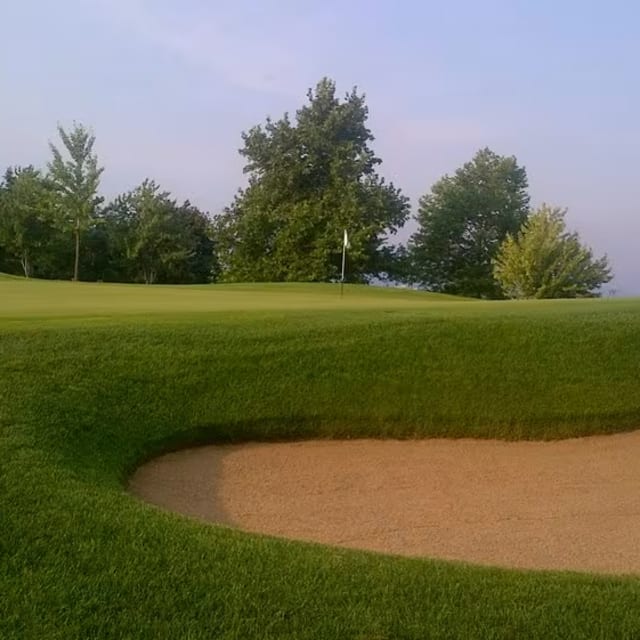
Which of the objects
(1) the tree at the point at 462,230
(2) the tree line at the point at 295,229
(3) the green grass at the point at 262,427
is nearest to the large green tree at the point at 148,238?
(2) the tree line at the point at 295,229

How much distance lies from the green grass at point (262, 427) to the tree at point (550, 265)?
1391 inches

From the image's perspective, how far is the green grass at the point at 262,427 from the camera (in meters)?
3.57

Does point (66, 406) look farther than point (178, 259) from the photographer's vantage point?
No

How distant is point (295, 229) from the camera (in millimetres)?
43844

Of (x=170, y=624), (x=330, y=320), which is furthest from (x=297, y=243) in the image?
(x=170, y=624)

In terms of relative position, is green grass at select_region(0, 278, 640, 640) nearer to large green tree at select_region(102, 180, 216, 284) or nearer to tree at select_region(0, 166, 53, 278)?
tree at select_region(0, 166, 53, 278)

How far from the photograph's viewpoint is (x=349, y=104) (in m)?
45.7

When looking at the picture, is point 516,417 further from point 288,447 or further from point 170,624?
point 170,624

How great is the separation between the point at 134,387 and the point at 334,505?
7.46 feet

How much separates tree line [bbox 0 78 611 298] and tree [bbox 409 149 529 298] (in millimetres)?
144

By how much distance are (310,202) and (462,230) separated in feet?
54.0

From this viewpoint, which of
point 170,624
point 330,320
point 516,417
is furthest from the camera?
point 330,320

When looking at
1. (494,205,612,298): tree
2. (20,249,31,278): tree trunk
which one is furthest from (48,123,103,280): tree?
(494,205,612,298): tree

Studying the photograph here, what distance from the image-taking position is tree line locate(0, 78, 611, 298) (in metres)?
42.4
